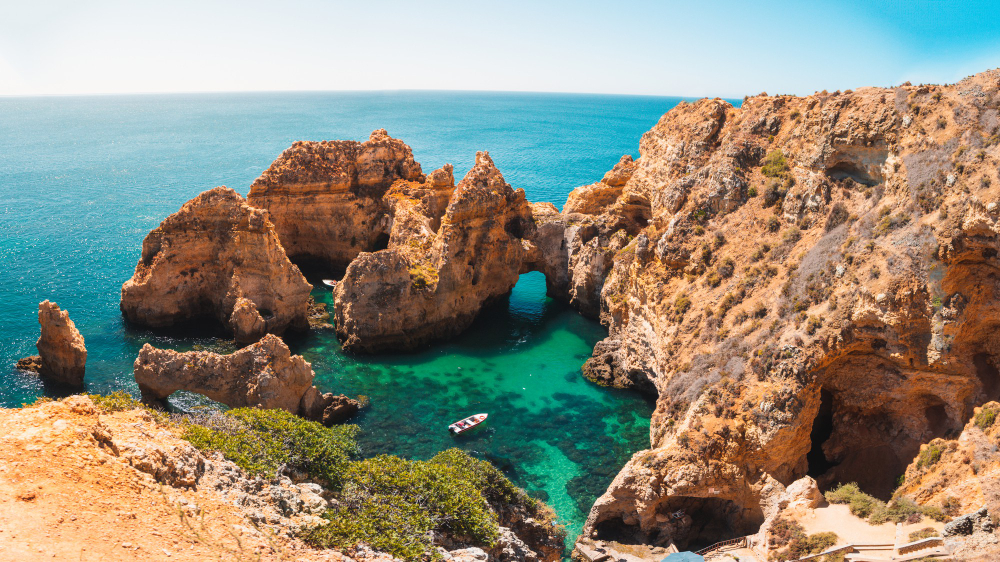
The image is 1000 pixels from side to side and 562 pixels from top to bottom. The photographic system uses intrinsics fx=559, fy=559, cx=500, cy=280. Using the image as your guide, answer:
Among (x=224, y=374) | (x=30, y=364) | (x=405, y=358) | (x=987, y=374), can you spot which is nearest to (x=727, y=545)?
(x=987, y=374)

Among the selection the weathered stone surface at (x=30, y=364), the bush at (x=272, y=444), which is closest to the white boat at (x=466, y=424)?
the bush at (x=272, y=444)

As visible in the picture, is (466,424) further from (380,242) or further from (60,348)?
(380,242)

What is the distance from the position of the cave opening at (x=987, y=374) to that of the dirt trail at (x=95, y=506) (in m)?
26.5

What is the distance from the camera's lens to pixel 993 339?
2389 cm

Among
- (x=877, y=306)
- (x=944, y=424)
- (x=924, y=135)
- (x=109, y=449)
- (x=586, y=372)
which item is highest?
(x=924, y=135)

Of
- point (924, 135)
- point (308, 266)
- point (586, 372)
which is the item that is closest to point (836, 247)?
point (924, 135)

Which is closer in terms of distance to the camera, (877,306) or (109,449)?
(109,449)

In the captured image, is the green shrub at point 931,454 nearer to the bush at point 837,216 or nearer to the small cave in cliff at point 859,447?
the small cave in cliff at point 859,447

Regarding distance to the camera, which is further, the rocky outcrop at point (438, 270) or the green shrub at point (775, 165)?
the rocky outcrop at point (438, 270)

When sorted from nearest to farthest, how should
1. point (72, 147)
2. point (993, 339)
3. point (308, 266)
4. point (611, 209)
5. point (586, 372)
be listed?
point (993, 339), point (586, 372), point (611, 209), point (308, 266), point (72, 147)

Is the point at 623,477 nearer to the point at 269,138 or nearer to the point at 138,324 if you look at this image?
the point at 138,324

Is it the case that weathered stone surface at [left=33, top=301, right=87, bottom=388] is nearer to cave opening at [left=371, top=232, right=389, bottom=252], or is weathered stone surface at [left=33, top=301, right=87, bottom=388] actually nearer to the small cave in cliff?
cave opening at [left=371, top=232, right=389, bottom=252]

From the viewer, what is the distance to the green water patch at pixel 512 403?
3225 cm

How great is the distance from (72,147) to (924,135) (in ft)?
557
